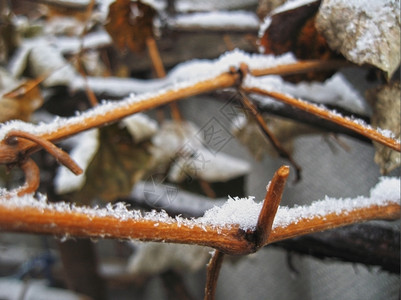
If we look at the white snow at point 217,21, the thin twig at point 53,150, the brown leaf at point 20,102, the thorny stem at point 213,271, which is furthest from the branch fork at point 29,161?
the white snow at point 217,21

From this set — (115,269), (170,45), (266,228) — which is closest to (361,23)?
(266,228)

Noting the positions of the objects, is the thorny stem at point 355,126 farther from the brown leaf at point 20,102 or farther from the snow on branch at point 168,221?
the brown leaf at point 20,102

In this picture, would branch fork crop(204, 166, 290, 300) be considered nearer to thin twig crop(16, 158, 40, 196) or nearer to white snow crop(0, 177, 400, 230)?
white snow crop(0, 177, 400, 230)

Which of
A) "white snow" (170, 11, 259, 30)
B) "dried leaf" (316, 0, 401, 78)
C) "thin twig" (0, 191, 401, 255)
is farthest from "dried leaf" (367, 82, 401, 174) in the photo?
"white snow" (170, 11, 259, 30)

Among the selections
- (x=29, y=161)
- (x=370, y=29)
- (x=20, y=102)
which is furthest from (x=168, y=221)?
(x=20, y=102)

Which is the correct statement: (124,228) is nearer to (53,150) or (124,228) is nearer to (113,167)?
(53,150)
